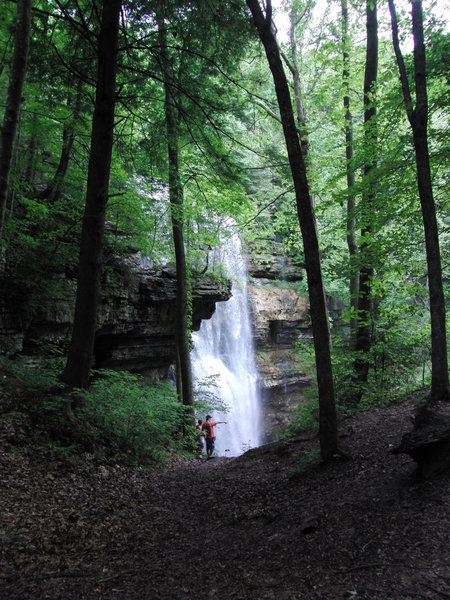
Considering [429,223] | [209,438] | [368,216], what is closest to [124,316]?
[209,438]

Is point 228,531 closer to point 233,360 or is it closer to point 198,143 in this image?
point 198,143

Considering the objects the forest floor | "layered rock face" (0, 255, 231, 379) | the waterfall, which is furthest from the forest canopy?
the waterfall

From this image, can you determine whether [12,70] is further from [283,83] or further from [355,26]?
[355,26]

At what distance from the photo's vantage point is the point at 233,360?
68.8 ft

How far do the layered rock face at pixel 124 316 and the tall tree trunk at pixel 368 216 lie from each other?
6845 millimetres

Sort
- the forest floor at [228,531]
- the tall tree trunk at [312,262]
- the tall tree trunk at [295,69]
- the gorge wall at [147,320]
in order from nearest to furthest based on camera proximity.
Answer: the forest floor at [228,531]
the tall tree trunk at [312,262]
the gorge wall at [147,320]
the tall tree trunk at [295,69]

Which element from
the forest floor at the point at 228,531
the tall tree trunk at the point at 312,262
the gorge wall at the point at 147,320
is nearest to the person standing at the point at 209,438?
the gorge wall at the point at 147,320

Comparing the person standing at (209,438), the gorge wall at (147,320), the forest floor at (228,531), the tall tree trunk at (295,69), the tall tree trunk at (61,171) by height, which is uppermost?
the tall tree trunk at (295,69)

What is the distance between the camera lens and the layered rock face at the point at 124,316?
386 inches

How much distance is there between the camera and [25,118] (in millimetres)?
9477

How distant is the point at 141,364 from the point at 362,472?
36.5 ft

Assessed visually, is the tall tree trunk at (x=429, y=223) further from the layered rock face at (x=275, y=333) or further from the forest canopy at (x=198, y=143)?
the layered rock face at (x=275, y=333)

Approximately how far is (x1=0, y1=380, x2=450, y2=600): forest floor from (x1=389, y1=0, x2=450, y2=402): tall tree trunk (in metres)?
1.08

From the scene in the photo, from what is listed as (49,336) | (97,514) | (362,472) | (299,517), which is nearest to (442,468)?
(362,472)
